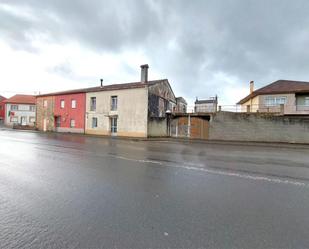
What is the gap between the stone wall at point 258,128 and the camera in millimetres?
18578

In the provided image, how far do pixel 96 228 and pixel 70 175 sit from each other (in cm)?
315

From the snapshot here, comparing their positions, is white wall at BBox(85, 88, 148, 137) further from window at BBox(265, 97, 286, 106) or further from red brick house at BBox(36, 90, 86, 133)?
window at BBox(265, 97, 286, 106)

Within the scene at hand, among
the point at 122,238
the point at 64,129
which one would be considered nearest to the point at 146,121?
the point at 64,129

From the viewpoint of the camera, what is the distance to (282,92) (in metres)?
24.7

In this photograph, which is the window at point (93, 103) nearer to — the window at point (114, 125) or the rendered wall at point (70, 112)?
the rendered wall at point (70, 112)

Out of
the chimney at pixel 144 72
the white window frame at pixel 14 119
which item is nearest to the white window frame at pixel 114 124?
the chimney at pixel 144 72

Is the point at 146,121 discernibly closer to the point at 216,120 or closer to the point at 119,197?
the point at 216,120

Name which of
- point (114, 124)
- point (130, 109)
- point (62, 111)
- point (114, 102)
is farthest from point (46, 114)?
point (130, 109)

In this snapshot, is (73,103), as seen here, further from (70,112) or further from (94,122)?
→ (94,122)

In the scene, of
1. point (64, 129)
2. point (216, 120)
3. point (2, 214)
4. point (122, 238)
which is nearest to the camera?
point (122, 238)

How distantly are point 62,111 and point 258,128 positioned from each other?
90.9 feet

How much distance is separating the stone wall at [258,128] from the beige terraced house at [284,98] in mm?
3345

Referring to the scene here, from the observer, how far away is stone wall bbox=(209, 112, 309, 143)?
1858 centimetres

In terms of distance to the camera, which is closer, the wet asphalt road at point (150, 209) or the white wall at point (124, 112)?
the wet asphalt road at point (150, 209)
